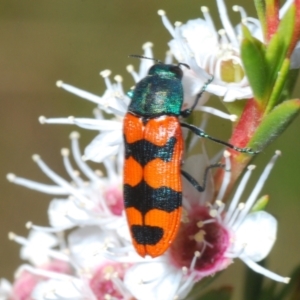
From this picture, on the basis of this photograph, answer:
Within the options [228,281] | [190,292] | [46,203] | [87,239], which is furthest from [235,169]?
[46,203]

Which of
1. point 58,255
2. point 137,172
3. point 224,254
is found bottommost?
point 58,255

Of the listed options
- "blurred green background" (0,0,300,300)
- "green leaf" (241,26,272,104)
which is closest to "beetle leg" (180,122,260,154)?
"green leaf" (241,26,272,104)

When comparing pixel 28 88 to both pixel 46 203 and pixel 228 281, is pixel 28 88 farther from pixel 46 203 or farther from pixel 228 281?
pixel 228 281

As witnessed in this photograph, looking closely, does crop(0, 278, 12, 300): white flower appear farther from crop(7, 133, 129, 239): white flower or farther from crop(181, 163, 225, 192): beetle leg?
crop(181, 163, 225, 192): beetle leg

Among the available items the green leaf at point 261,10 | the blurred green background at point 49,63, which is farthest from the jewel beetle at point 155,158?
the blurred green background at point 49,63

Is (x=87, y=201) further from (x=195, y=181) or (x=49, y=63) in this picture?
(x=49, y=63)

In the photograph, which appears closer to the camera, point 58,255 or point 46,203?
point 58,255

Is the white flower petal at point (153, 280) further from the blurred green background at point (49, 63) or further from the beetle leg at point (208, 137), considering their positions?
the blurred green background at point (49, 63)
